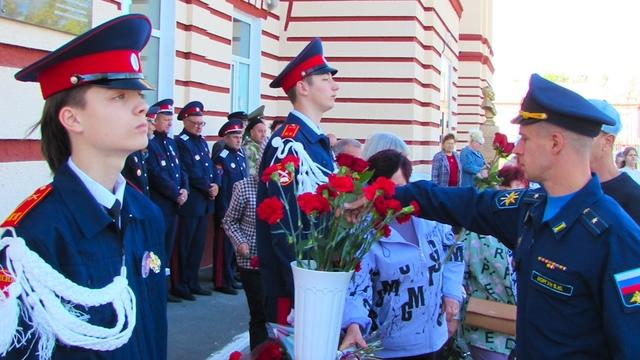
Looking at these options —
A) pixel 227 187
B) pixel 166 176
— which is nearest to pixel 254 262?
pixel 166 176

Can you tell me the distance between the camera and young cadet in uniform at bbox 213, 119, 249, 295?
8.07m

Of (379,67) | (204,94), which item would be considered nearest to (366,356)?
(204,94)

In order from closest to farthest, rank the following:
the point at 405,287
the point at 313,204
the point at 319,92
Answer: the point at 313,204 < the point at 405,287 < the point at 319,92

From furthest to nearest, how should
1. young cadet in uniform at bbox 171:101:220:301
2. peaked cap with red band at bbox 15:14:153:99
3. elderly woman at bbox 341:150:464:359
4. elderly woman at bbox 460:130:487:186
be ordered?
elderly woman at bbox 460:130:487:186, young cadet in uniform at bbox 171:101:220:301, elderly woman at bbox 341:150:464:359, peaked cap with red band at bbox 15:14:153:99

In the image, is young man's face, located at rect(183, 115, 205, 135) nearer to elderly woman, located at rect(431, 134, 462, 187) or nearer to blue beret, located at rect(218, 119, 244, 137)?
blue beret, located at rect(218, 119, 244, 137)

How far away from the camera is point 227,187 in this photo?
833 centimetres

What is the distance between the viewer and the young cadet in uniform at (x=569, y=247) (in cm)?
221

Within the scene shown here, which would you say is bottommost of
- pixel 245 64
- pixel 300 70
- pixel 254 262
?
pixel 254 262

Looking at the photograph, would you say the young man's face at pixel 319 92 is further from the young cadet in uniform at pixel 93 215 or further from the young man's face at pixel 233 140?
the young man's face at pixel 233 140

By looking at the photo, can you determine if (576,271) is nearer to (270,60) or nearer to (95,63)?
(95,63)

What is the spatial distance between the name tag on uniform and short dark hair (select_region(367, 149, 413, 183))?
116 cm

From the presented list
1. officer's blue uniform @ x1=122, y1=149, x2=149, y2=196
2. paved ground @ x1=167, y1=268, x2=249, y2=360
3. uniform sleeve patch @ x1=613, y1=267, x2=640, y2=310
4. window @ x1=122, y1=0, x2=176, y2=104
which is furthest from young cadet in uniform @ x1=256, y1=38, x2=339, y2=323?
window @ x1=122, y1=0, x2=176, y2=104

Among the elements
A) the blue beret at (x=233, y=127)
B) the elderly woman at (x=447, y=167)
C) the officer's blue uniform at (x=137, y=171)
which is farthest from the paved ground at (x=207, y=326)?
the elderly woman at (x=447, y=167)

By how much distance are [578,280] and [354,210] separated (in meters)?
0.81
